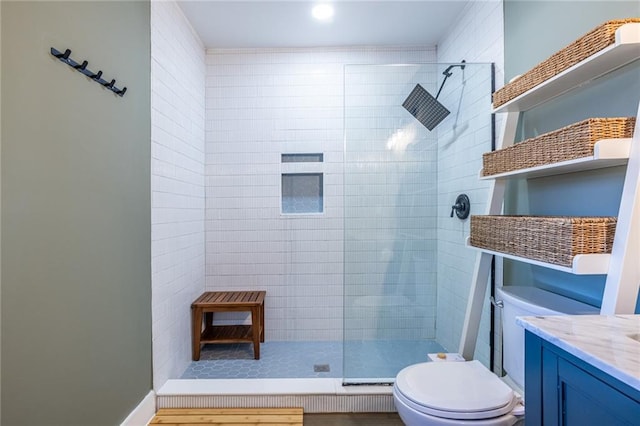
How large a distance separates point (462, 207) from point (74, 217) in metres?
2.04

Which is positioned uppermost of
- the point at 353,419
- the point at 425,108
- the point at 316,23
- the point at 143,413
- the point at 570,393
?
the point at 316,23

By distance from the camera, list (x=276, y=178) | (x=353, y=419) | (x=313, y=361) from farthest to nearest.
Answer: (x=276, y=178) < (x=313, y=361) < (x=353, y=419)

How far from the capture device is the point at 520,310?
1.31 meters

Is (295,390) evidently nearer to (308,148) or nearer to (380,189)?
(380,189)

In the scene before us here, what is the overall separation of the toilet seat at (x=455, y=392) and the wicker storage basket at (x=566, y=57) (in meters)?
1.23

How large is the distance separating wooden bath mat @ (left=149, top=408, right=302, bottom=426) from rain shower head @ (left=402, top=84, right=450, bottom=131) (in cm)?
199

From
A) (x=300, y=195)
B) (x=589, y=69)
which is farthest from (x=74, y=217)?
(x=589, y=69)

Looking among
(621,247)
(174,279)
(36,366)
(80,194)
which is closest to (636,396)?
(621,247)

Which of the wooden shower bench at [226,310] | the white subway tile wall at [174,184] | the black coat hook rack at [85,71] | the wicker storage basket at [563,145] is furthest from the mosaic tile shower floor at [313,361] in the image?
the black coat hook rack at [85,71]

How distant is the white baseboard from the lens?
1.52m

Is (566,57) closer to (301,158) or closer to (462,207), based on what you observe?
(462,207)

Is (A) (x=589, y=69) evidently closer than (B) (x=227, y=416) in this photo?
Yes

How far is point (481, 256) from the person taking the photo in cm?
162

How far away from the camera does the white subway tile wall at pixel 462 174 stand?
1866 millimetres
